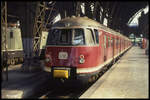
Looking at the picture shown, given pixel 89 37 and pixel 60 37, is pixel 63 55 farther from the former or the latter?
pixel 89 37

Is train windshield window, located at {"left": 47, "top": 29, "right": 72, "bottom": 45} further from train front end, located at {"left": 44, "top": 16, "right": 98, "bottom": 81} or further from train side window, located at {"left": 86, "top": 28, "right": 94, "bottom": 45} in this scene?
train side window, located at {"left": 86, "top": 28, "right": 94, "bottom": 45}

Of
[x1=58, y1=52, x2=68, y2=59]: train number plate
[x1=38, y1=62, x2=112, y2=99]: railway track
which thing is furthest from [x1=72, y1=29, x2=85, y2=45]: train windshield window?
[x1=38, y1=62, x2=112, y2=99]: railway track

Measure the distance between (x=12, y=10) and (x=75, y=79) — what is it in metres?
22.1

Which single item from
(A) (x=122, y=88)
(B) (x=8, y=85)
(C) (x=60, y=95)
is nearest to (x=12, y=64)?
(B) (x=8, y=85)

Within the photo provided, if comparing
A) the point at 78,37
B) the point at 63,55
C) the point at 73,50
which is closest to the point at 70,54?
the point at 73,50

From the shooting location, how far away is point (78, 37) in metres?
9.31

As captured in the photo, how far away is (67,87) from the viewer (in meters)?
10.4

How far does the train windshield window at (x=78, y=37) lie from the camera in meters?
9.19

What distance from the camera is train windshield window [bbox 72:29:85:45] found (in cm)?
919

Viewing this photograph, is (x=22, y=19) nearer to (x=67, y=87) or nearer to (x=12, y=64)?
(x=12, y=64)

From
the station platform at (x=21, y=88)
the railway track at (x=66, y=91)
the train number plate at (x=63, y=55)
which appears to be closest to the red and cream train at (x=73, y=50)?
the train number plate at (x=63, y=55)

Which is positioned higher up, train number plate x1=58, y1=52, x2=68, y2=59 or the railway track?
train number plate x1=58, y1=52, x2=68, y2=59

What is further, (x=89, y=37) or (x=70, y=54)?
(x=89, y=37)

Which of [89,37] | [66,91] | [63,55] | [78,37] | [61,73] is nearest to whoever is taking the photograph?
[61,73]
